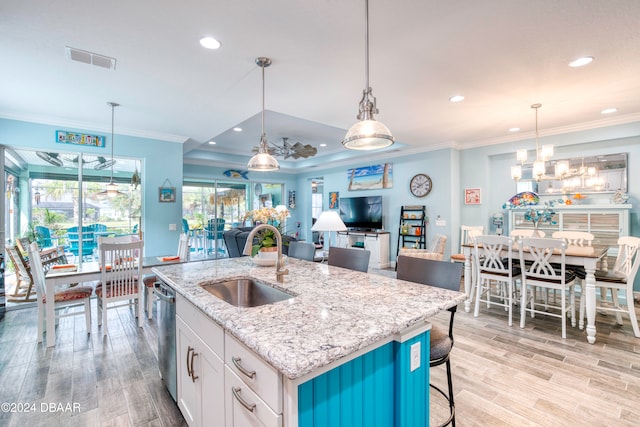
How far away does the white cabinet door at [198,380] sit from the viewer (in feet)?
4.48

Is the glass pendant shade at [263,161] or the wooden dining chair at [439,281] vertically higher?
the glass pendant shade at [263,161]

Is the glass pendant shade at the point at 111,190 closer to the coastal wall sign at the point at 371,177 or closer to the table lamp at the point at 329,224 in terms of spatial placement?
the table lamp at the point at 329,224

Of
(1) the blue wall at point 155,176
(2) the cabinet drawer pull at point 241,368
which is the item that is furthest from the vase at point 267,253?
(1) the blue wall at point 155,176

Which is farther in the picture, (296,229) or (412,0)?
(296,229)

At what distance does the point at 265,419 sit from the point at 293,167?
8440 mm

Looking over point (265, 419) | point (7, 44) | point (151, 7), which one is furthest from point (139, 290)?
point (265, 419)

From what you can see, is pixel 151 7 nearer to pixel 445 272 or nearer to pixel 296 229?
pixel 445 272

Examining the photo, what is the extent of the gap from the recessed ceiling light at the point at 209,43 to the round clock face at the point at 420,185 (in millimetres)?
4978

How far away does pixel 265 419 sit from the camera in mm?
1001

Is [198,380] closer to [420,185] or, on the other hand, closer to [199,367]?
[199,367]

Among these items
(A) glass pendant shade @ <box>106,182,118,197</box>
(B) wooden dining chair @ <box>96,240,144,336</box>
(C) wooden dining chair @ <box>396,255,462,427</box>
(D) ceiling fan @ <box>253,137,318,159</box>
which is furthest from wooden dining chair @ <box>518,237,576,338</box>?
(A) glass pendant shade @ <box>106,182,118,197</box>

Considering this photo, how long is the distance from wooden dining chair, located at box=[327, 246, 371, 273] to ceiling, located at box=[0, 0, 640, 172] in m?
1.65

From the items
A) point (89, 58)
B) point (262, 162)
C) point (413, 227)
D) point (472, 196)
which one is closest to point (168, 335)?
point (262, 162)

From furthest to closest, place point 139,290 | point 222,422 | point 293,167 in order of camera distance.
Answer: point 293,167 → point 139,290 → point 222,422
